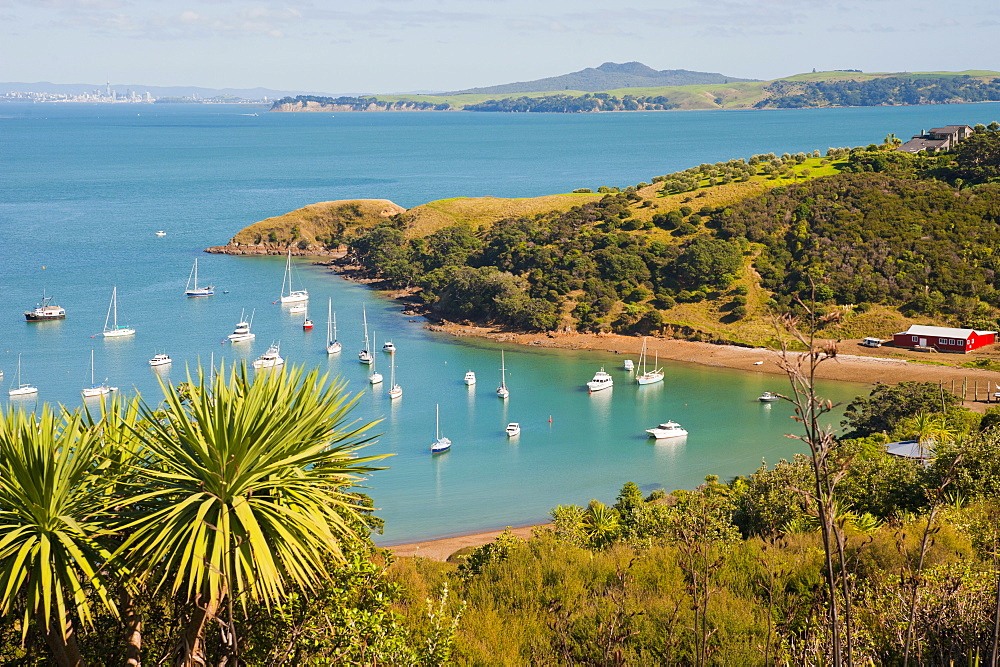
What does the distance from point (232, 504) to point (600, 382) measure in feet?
129

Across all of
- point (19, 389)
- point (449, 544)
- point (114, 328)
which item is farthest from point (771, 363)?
point (114, 328)

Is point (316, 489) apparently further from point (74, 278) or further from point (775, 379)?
point (74, 278)

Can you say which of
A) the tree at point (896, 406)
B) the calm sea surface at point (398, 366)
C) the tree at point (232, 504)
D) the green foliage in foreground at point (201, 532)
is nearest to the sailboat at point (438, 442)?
the calm sea surface at point (398, 366)

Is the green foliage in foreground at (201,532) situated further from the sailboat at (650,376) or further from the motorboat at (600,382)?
the sailboat at (650,376)

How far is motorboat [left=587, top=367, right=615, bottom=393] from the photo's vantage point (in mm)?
46125

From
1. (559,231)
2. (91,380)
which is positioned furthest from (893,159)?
(91,380)

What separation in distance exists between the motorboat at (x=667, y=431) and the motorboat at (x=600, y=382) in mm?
6179

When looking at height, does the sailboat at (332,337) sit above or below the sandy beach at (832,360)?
above

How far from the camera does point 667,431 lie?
3978 centimetres

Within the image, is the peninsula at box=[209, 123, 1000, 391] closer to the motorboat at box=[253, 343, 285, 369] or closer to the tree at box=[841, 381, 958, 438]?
the tree at box=[841, 381, 958, 438]

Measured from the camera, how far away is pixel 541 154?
171750mm

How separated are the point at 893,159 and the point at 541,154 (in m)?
104

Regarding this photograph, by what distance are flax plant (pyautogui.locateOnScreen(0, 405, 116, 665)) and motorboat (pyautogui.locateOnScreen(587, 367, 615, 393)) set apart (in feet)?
127

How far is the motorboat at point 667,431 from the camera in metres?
39.7
